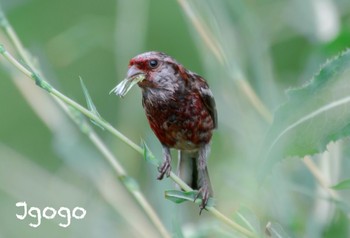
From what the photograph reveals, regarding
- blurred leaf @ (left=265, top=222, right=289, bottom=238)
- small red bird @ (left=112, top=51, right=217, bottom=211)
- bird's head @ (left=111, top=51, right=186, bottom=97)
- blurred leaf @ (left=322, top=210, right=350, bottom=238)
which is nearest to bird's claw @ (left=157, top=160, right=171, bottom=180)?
small red bird @ (left=112, top=51, right=217, bottom=211)

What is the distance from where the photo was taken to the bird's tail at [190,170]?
199cm

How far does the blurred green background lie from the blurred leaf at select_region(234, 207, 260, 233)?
11 mm

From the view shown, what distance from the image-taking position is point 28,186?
2.86 meters

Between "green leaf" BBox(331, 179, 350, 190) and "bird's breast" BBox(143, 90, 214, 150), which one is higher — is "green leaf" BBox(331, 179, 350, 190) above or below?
below

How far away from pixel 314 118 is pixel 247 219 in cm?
23

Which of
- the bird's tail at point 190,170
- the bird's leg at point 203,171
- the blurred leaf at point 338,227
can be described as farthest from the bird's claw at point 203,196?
the blurred leaf at point 338,227

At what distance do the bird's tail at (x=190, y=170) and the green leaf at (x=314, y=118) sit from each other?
438mm

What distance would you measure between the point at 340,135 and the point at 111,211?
1244mm

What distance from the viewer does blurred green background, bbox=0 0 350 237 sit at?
216 cm

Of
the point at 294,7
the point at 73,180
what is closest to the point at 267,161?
the point at 73,180

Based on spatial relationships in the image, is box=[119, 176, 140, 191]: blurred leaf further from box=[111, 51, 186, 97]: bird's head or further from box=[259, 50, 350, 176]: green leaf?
box=[259, 50, 350, 176]: green leaf

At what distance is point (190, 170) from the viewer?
2.07 metres

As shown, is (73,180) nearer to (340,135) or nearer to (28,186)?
(28,186)

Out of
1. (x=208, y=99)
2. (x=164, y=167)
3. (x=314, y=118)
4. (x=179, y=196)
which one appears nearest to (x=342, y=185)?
(x=314, y=118)
